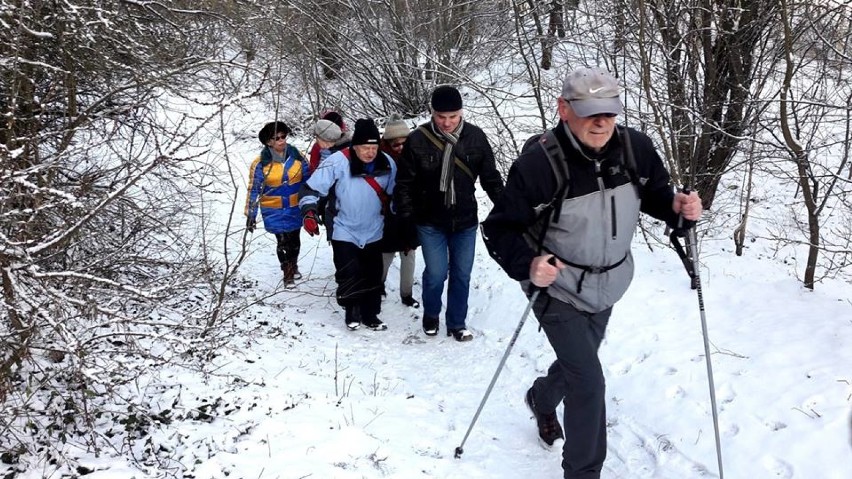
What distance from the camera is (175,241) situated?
17.6ft

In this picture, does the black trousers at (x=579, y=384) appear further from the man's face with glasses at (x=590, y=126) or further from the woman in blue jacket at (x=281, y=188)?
the woman in blue jacket at (x=281, y=188)

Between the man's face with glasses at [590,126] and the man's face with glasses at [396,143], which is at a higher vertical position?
the man's face with glasses at [590,126]

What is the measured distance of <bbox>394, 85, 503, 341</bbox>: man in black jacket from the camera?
4.94 m

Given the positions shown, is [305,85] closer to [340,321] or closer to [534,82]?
[534,82]

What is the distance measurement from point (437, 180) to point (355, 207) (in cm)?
93

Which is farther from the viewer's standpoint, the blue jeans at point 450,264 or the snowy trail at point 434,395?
the blue jeans at point 450,264

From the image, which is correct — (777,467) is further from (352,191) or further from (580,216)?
(352,191)

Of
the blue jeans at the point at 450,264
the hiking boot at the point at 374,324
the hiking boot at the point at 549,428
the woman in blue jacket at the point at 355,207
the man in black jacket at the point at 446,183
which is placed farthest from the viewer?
the hiking boot at the point at 374,324

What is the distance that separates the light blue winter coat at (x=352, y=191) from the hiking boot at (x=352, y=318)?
2.15ft

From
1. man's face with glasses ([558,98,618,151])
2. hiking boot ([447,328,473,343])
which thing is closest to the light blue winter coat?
hiking boot ([447,328,473,343])

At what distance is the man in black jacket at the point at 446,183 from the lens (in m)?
4.94

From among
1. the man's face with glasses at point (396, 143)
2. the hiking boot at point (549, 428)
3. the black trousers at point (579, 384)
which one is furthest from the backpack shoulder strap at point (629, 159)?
the man's face with glasses at point (396, 143)

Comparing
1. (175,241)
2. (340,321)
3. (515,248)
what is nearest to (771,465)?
(515,248)

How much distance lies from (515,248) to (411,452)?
158 centimetres
